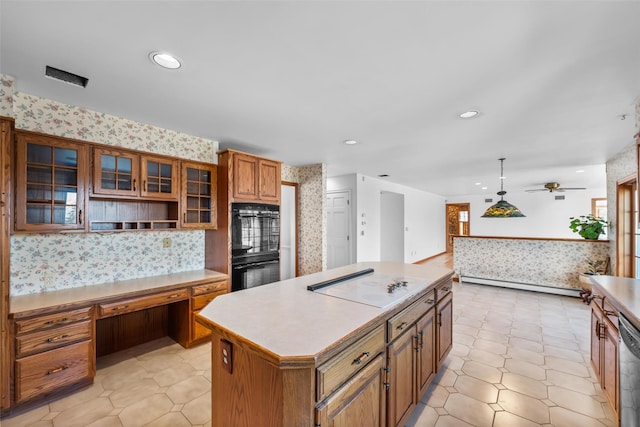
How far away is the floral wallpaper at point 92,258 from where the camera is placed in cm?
226

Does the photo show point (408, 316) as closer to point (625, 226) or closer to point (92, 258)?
point (92, 258)

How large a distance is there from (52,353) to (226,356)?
1.80 m

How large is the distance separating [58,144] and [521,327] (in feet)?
17.4

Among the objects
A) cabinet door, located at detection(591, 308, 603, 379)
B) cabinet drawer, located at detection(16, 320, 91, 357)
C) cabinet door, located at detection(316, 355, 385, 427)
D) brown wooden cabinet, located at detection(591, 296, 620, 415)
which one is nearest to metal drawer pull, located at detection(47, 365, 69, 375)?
cabinet drawer, located at detection(16, 320, 91, 357)

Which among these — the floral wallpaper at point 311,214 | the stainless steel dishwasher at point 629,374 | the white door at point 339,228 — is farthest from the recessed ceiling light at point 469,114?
the white door at point 339,228

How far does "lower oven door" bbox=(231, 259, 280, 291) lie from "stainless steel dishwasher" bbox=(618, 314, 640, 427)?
10.5 ft

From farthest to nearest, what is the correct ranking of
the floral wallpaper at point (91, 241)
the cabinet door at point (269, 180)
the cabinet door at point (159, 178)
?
1. the cabinet door at point (269, 180)
2. the cabinet door at point (159, 178)
3. the floral wallpaper at point (91, 241)

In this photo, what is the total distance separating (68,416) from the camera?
1936 millimetres

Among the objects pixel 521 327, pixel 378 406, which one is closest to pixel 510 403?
pixel 378 406

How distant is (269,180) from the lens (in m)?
3.71

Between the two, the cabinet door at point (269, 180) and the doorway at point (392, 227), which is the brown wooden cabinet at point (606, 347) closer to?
the cabinet door at point (269, 180)

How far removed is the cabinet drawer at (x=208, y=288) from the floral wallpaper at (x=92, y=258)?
0.52 m

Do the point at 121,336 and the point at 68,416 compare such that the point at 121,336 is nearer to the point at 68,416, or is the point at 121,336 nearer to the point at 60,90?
the point at 68,416

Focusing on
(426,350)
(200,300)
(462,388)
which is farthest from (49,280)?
(462,388)
